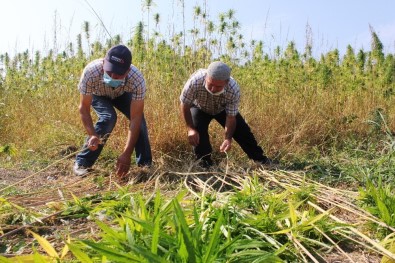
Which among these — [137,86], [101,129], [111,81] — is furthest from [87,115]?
[137,86]

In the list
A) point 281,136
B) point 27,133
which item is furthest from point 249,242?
point 27,133

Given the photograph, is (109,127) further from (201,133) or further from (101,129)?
(201,133)

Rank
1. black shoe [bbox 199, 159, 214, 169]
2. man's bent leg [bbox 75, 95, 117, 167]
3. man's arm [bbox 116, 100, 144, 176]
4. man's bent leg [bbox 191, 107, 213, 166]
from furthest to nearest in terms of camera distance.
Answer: man's bent leg [bbox 191, 107, 213, 166] < black shoe [bbox 199, 159, 214, 169] < man's bent leg [bbox 75, 95, 117, 167] < man's arm [bbox 116, 100, 144, 176]

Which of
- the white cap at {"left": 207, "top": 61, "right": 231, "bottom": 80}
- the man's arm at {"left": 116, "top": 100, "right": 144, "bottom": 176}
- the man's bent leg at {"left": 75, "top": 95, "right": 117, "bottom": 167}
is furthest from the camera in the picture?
the man's bent leg at {"left": 75, "top": 95, "right": 117, "bottom": 167}

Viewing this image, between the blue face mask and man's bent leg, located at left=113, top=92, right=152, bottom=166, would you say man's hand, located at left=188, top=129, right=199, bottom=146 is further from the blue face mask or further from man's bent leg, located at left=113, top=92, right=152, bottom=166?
the blue face mask

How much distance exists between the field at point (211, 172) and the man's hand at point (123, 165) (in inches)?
2.5

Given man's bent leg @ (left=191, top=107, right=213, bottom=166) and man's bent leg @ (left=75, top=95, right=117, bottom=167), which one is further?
man's bent leg @ (left=191, top=107, right=213, bottom=166)

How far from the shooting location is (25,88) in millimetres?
6344

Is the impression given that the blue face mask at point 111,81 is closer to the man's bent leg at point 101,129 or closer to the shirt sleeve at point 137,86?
the shirt sleeve at point 137,86

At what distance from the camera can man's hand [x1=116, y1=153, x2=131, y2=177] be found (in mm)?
3416

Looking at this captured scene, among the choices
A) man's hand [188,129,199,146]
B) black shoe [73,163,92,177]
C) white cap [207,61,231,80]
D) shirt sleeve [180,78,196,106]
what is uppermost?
white cap [207,61,231,80]

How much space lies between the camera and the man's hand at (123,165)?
3416 mm

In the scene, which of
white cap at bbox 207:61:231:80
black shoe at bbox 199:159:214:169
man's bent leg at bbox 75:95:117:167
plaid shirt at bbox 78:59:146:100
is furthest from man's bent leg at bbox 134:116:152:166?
white cap at bbox 207:61:231:80

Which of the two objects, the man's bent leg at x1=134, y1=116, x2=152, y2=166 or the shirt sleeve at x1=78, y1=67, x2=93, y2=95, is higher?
the shirt sleeve at x1=78, y1=67, x2=93, y2=95
